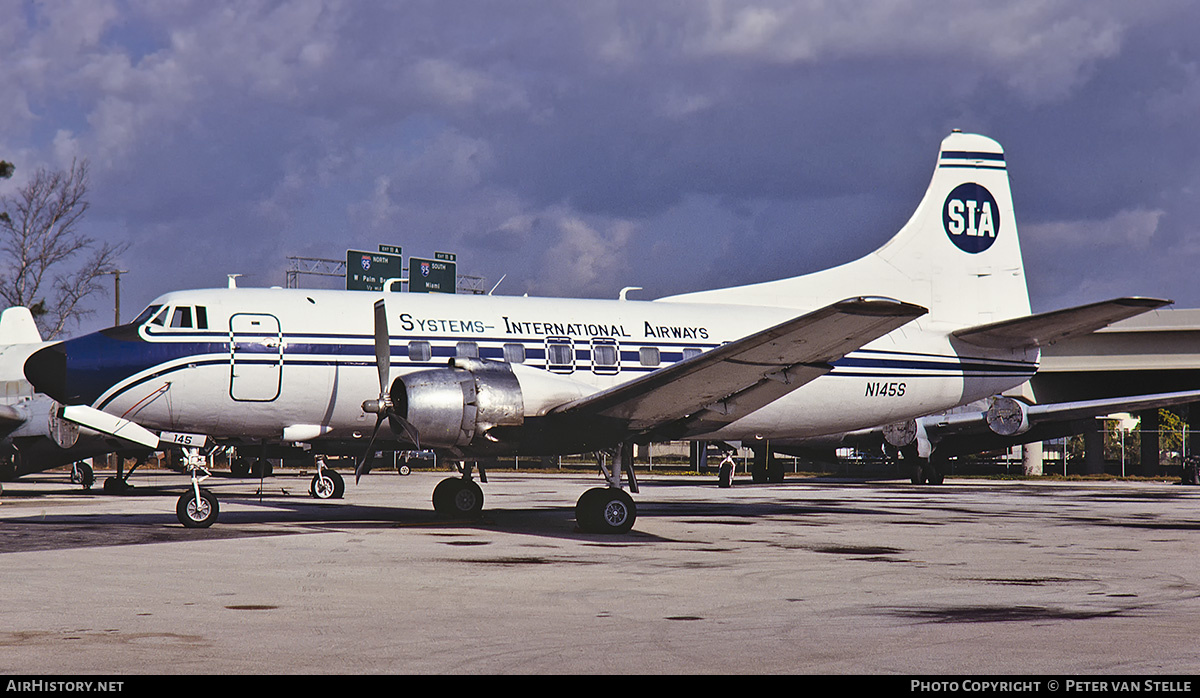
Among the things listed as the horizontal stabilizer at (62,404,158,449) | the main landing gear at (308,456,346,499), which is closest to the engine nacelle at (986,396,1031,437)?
the main landing gear at (308,456,346,499)

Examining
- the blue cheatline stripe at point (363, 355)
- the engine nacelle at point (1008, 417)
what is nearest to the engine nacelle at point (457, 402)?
the blue cheatline stripe at point (363, 355)

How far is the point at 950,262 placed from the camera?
2192cm

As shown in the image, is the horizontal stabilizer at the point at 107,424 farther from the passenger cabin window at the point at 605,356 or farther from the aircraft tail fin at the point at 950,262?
the aircraft tail fin at the point at 950,262

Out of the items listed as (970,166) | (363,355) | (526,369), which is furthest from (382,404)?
(970,166)

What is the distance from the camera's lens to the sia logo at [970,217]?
72.2 ft

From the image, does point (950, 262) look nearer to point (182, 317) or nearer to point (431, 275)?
point (182, 317)

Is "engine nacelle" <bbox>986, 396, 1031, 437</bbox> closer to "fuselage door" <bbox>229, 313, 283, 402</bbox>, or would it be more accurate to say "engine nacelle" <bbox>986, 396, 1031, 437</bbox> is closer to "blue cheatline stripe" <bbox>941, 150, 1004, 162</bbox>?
"blue cheatline stripe" <bbox>941, 150, 1004, 162</bbox>

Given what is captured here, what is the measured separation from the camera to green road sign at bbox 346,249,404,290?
4894cm

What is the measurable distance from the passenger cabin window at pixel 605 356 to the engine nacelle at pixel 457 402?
293 cm

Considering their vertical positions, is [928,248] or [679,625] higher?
[928,248]

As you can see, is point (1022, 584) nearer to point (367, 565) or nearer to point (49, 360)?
point (367, 565)
